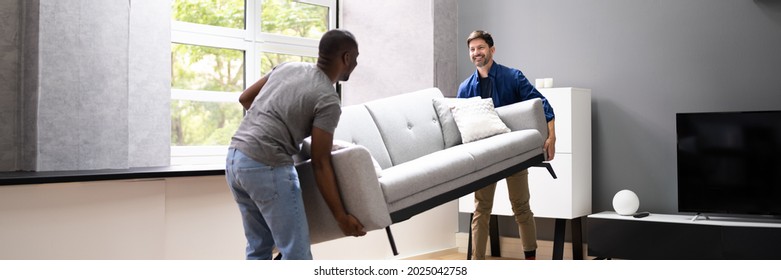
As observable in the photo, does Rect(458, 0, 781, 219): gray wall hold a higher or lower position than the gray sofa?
higher

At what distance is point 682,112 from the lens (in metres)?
5.15

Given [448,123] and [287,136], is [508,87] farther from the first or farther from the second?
[287,136]

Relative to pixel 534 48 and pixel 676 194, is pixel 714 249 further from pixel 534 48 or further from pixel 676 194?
pixel 534 48

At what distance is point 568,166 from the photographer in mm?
5219

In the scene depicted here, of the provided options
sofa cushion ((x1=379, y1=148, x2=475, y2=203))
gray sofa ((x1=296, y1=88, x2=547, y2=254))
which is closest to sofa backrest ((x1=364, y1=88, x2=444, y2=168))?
gray sofa ((x1=296, y1=88, x2=547, y2=254))

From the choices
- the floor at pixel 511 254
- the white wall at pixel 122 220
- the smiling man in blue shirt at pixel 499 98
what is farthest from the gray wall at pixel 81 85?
the floor at pixel 511 254

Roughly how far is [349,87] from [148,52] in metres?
1.90

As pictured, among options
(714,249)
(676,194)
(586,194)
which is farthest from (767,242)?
(586,194)

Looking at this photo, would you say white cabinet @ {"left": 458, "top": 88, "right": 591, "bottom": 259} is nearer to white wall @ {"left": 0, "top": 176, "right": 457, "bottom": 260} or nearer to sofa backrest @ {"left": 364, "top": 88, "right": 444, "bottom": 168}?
sofa backrest @ {"left": 364, "top": 88, "right": 444, "bottom": 168}

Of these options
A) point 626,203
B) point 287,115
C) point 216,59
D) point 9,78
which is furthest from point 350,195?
point 626,203

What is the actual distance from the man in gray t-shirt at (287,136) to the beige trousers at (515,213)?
1.74m

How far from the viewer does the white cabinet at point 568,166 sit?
17.1ft

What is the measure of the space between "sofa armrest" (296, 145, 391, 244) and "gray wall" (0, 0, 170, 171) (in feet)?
4.73

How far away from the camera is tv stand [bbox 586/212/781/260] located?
4.52 m
